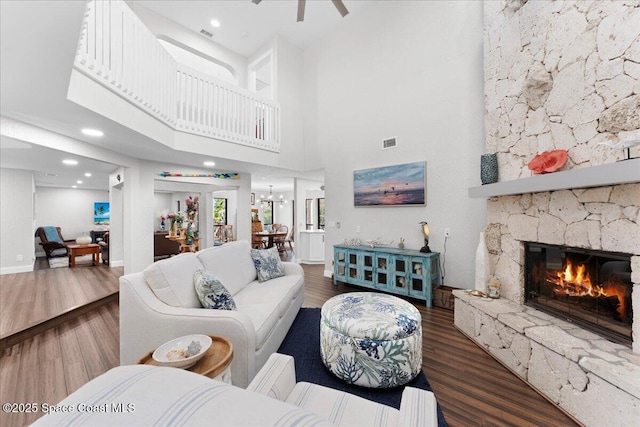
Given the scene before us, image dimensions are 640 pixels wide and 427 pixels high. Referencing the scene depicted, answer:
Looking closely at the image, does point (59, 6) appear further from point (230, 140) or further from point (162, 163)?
point (162, 163)

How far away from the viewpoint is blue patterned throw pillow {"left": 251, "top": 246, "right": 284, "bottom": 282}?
11.4ft

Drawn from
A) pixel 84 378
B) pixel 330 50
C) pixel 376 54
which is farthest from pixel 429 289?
pixel 330 50

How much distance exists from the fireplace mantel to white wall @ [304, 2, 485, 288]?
127cm

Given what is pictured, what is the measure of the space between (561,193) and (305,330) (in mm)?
2814

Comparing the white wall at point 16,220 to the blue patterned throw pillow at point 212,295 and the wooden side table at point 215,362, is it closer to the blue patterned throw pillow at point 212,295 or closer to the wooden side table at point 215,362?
the blue patterned throw pillow at point 212,295

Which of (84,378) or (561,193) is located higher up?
(561,193)

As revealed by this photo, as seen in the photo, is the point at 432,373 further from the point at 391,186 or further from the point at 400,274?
the point at 391,186

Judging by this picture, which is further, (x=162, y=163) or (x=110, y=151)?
(x=162, y=163)

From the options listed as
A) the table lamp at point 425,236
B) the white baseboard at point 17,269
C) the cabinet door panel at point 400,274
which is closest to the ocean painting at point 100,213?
the white baseboard at point 17,269

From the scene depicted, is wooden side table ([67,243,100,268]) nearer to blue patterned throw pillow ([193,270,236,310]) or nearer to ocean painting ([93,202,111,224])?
ocean painting ([93,202,111,224])

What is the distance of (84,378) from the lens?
2.17m

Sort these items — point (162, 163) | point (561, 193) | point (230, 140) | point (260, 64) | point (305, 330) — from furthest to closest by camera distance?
point (260, 64) → point (162, 163) → point (230, 140) → point (305, 330) → point (561, 193)

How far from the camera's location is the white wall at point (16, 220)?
5.64 metres

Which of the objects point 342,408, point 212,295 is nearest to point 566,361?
point 342,408
